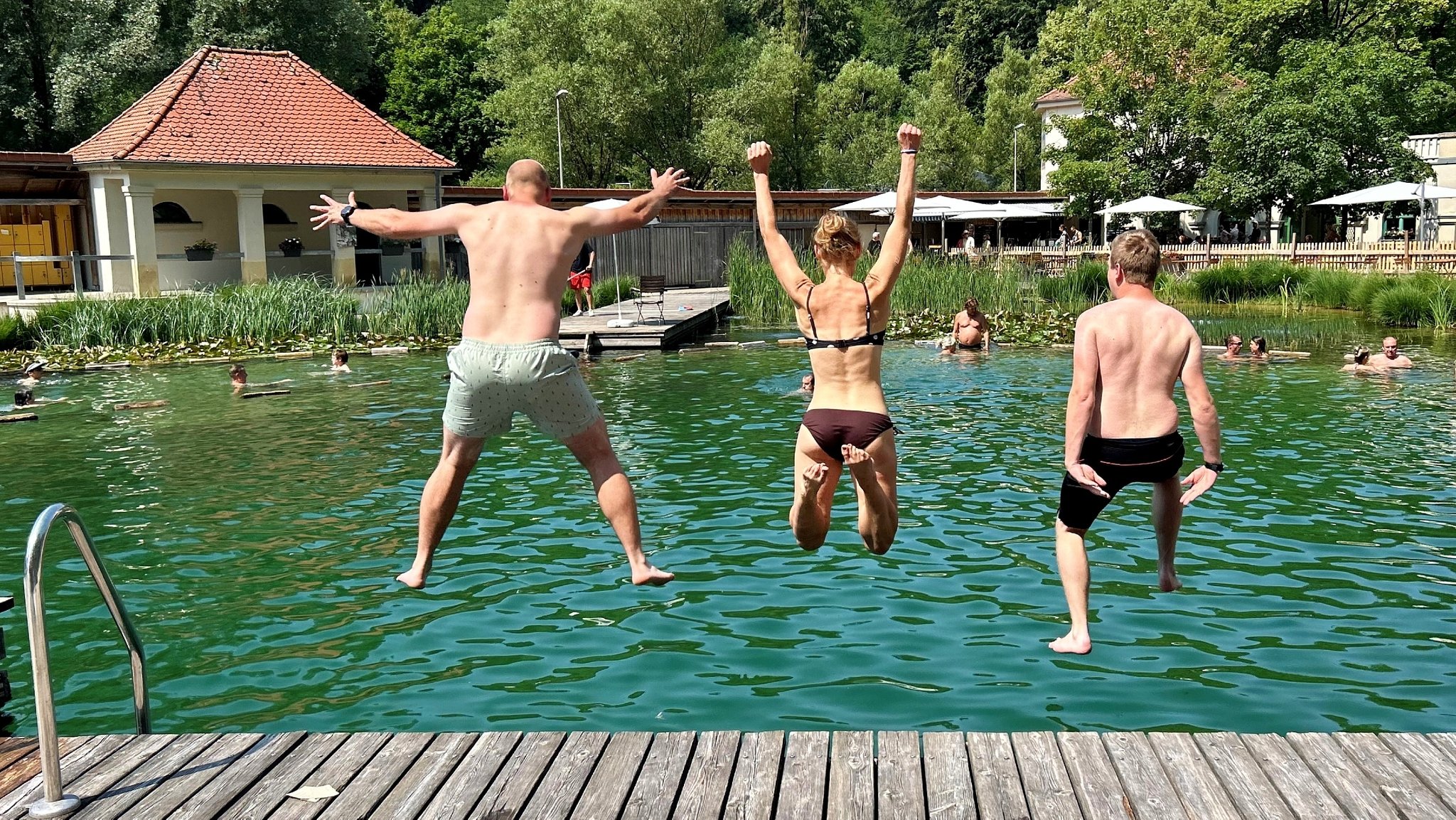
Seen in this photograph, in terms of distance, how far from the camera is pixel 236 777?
5.84m

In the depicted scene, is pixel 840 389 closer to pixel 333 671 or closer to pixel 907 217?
pixel 907 217

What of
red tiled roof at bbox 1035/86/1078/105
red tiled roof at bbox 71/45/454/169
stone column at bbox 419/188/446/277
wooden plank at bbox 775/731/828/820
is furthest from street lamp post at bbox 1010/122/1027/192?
wooden plank at bbox 775/731/828/820

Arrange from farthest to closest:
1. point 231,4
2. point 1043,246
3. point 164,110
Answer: point 1043,246 → point 231,4 → point 164,110

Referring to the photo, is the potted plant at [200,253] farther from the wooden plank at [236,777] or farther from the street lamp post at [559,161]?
the wooden plank at [236,777]

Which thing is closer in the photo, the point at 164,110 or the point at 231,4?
the point at 164,110

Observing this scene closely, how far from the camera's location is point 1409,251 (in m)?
35.9

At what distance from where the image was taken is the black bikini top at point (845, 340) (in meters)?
6.43

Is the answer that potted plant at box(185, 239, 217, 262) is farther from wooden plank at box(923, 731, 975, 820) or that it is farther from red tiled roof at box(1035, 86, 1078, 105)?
red tiled roof at box(1035, 86, 1078, 105)

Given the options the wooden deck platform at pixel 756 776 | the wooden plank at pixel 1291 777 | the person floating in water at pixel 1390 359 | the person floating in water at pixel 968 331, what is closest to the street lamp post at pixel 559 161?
the person floating in water at pixel 968 331

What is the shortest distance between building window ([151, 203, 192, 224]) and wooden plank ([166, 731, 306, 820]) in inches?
1299

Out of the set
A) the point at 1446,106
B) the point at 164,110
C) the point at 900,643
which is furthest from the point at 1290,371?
the point at 1446,106

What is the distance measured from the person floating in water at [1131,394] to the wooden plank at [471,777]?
279 cm

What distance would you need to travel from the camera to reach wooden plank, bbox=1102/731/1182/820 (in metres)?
5.28

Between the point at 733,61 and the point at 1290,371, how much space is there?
135ft
